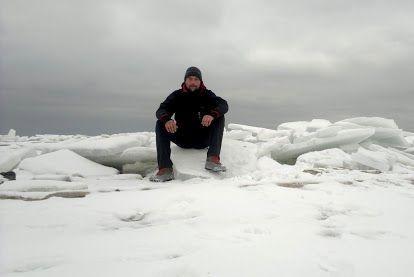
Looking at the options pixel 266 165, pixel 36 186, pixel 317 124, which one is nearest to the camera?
pixel 36 186

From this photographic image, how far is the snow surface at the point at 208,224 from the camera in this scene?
6.46ft

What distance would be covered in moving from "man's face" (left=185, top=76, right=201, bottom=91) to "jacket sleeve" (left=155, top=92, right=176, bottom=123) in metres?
0.25

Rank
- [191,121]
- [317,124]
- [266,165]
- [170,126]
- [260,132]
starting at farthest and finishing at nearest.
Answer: [260,132]
[317,124]
[266,165]
[191,121]
[170,126]

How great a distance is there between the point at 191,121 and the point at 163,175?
0.85 meters

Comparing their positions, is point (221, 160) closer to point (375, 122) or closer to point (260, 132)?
point (375, 122)

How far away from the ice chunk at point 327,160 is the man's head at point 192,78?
83.6 inches

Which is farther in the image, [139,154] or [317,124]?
[317,124]

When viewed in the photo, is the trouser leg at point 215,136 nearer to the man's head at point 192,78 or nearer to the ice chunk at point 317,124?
the man's head at point 192,78

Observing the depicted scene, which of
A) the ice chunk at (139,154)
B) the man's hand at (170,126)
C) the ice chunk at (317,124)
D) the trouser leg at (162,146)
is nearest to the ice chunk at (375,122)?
the ice chunk at (317,124)

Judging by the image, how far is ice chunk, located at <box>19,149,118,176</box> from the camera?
5.41 m

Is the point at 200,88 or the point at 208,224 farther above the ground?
the point at 200,88

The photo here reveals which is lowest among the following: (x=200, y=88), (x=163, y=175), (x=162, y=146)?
(x=163, y=175)

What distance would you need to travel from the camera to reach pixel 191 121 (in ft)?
17.5

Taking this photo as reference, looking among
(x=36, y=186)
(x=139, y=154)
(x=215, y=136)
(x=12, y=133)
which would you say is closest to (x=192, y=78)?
(x=215, y=136)
